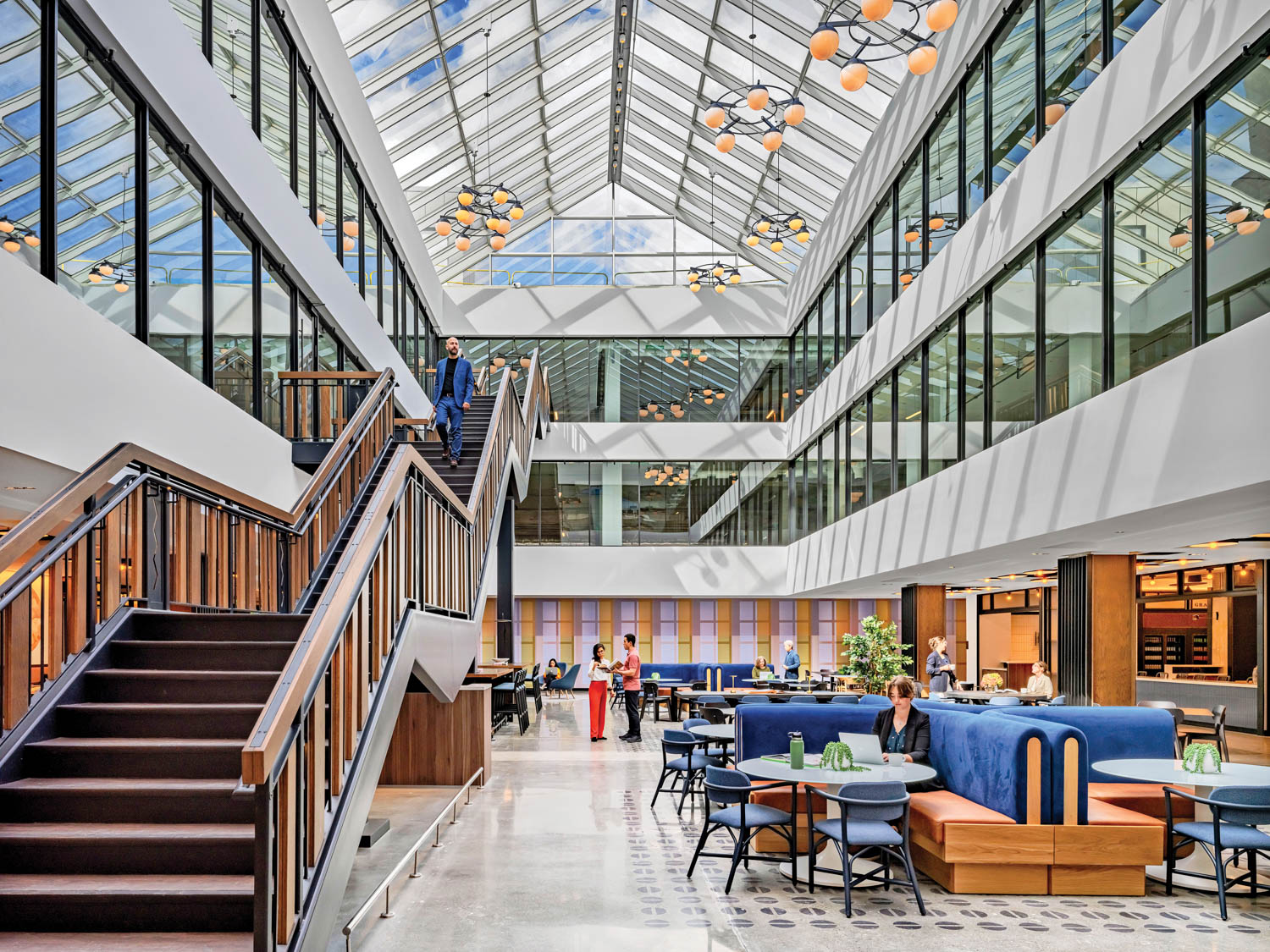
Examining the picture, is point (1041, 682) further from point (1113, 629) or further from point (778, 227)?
point (778, 227)

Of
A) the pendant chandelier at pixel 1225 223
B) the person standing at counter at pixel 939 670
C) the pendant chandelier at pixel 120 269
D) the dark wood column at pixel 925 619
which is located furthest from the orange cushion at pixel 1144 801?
the dark wood column at pixel 925 619

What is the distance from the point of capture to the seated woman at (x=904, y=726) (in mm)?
8859

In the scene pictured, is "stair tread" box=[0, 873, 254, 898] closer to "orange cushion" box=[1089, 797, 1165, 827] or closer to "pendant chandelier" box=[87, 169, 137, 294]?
"pendant chandelier" box=[87, 169, 137, 294]

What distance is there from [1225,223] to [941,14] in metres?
2.76

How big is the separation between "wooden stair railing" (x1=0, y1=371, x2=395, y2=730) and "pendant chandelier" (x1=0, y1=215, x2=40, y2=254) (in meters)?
1.37

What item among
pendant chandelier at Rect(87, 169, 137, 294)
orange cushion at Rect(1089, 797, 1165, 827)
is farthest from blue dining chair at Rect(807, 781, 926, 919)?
pendant chandelier at Rect(87, 169, 137, 294)

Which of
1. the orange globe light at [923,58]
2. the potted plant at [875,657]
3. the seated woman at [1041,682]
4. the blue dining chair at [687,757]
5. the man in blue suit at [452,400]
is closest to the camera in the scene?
the orange globe light at [923,58]

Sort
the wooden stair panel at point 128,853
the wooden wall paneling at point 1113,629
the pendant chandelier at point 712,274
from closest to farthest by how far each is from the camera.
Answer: the wooden stair panel at point 128,853 → the wooden wall paneling at point 1113,629 → the pendant chandelier at point 712,274

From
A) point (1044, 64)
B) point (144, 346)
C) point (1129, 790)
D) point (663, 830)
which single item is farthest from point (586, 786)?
point (1044, 64)

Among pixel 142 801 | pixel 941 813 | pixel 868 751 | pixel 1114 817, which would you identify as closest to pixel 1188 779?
pixel 1114 817

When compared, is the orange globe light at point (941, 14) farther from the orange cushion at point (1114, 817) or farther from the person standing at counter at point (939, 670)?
the person standing at counter at point (939, 670)

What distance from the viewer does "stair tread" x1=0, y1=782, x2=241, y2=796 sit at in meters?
5.21

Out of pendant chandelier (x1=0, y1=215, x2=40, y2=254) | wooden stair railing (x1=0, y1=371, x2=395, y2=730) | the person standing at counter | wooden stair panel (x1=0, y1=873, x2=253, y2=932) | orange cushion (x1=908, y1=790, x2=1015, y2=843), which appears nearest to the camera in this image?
wooden stair panel (x1=0, y1=873, x2=253, y2=932)

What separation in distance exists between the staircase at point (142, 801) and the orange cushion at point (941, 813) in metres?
4.46
